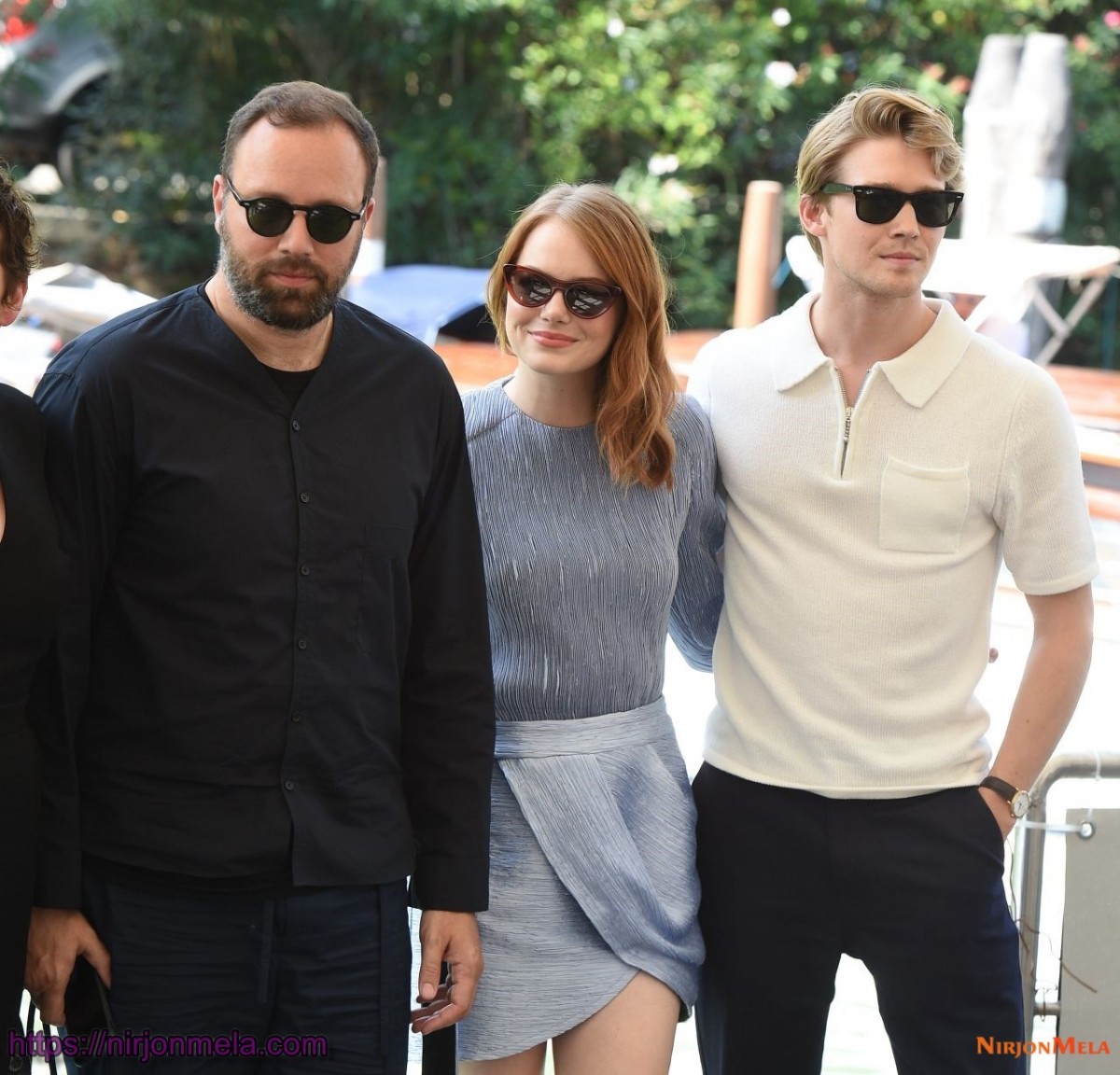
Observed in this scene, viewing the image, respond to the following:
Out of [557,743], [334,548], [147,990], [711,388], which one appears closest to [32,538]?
[334,548]

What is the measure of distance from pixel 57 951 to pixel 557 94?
9807 millimetres

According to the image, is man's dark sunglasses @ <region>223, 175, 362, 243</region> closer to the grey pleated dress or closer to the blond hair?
the grey pleated dress

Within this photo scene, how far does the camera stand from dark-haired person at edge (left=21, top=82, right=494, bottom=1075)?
184cm

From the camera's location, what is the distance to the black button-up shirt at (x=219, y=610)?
1831 mm

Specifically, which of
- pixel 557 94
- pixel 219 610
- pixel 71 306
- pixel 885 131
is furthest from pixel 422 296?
pixel 219 610

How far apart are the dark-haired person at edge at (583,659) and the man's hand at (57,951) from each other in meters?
0.55

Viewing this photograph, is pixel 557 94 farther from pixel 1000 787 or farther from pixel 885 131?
pixel 1000 787

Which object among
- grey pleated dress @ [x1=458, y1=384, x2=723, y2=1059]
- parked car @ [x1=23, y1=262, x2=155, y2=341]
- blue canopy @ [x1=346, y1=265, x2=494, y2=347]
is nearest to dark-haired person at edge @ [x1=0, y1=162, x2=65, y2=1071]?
grey pleated dress @ [x1=458, y1=384, x2=723, y2=1059]

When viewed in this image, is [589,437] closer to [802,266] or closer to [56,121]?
[802,266]

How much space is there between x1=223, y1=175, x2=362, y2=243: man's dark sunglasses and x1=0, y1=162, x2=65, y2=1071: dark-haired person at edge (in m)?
0.28

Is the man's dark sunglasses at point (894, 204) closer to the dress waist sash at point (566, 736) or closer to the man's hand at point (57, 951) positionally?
the dress waist sash at point (566, 736)

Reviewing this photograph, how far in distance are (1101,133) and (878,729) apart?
997 centimetres

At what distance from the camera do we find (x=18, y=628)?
1739mm

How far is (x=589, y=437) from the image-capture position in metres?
2.23
